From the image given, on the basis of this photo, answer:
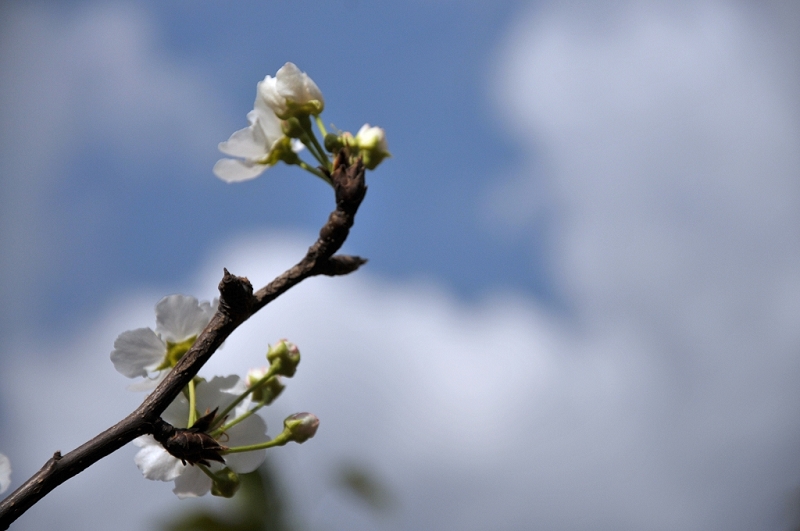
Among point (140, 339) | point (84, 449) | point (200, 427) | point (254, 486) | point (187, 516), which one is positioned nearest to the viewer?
point (84, 449)

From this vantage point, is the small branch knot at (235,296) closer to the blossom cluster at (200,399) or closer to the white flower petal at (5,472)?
the blossom cluster at (200,399)

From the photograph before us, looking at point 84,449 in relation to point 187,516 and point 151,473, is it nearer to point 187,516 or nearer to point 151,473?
point 151,473

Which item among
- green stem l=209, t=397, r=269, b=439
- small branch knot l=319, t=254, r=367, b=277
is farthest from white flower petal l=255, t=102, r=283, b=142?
green stem l=209, t=397, r=269, b=439

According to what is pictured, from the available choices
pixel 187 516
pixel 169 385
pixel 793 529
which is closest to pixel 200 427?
pixel 169 385

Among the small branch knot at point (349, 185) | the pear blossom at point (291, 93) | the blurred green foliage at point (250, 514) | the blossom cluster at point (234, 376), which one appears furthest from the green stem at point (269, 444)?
the blurred green foliage at point (250, 514)

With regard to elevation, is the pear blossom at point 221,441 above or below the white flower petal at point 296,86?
below

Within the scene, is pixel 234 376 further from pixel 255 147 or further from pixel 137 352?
pixel 255 147

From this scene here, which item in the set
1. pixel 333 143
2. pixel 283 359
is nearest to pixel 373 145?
pixel 333 143
